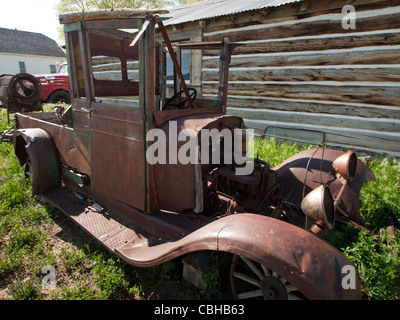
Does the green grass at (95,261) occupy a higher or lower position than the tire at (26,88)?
lower

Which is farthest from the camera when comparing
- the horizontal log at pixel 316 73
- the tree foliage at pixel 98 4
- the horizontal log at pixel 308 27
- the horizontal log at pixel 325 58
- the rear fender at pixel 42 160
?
the tree foliage at pixel 98 4

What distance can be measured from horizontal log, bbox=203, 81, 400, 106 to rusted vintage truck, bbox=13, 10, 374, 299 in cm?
301

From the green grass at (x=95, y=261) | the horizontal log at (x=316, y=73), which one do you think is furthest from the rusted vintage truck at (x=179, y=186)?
the horizontal log at (x=316, y=73)

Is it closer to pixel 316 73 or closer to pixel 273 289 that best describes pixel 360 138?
pixel 316 73

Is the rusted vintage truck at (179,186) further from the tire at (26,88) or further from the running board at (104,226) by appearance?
the tire at (26,88)

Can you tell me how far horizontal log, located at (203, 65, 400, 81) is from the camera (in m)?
4.91

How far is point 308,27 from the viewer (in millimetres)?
5371

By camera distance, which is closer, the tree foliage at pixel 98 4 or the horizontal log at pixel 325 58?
the horizontal log at pixel 325 58

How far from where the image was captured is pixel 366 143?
530cm

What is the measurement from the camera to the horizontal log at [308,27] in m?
4.69

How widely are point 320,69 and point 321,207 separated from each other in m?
4.73
